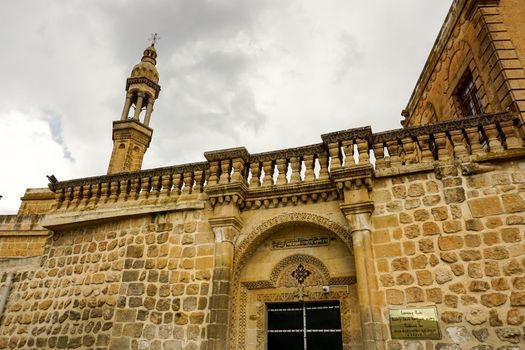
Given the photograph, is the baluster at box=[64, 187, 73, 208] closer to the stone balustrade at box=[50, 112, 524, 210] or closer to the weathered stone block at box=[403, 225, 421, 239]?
the stone balustrade at box=[50, 112, 524, 210]

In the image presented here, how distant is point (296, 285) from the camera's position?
612cm

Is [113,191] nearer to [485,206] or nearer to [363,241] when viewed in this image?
[363,241]

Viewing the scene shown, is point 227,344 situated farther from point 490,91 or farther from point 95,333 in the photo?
point 490,91

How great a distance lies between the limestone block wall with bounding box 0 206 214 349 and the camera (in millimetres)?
6031

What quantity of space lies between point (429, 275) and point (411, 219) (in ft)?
2.74

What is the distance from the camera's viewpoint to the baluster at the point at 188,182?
703 cm

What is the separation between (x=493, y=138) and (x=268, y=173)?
3.58 metres

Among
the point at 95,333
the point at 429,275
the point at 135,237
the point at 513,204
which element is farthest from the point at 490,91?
the point at 95,333

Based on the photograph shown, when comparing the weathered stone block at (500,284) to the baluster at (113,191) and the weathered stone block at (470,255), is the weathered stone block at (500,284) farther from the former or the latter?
the baluster at (113,191)

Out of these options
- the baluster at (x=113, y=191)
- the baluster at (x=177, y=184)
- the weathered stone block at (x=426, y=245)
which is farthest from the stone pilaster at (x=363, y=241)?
the baluster at (x=113, y=191)

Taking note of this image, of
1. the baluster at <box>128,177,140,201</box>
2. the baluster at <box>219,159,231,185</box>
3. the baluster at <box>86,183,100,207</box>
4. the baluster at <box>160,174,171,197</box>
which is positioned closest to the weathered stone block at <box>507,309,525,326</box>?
the baluster at <box>219,159,231,185</box>

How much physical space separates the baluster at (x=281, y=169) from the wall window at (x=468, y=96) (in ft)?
15.0

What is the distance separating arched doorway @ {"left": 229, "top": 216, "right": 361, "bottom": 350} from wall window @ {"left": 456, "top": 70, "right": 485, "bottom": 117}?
4.80 m

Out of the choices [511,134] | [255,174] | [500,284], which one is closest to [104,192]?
[255,174]
